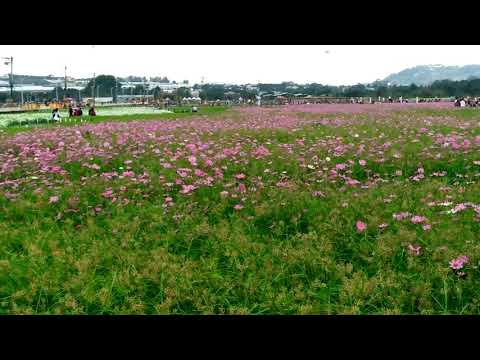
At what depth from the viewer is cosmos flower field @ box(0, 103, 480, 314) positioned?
294 centimetres

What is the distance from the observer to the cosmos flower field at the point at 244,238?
2939mm

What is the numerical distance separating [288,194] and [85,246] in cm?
237

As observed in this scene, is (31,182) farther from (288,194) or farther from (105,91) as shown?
(105,91)

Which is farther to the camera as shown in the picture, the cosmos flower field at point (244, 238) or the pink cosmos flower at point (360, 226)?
the pink cosmos flower at point (360, 226)

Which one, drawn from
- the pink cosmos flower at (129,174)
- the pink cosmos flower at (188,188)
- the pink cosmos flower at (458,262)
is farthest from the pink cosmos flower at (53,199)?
the pink cosmos flower at (458,262)

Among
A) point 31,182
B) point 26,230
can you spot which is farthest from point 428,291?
point 31,182

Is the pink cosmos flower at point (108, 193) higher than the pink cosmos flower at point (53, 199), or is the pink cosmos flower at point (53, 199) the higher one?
the pink cosmos flower at point (108, 193)

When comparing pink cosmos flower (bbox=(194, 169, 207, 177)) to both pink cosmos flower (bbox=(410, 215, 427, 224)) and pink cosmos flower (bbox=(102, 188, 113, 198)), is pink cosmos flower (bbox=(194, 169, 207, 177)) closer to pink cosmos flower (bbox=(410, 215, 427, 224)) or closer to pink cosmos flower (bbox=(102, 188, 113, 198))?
pink cosmos flower (bbox=(102, 188, 113, 198))

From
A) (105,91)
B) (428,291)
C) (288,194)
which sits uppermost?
(105,91)

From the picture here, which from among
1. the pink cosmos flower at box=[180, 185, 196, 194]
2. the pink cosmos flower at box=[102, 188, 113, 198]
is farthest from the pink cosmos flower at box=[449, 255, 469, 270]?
the pink cosmos flower at box=[102, 188, 113, 198]

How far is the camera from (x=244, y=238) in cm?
Result: 387

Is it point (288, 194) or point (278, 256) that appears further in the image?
point (288, 194)

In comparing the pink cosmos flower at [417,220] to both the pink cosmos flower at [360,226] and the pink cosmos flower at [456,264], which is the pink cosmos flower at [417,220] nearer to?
the pink cosmos flower at [360,226]
